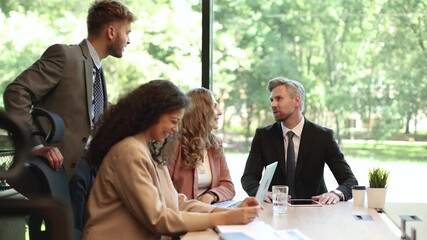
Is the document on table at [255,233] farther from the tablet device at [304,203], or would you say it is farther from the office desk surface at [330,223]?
the tablet device at [304,203]

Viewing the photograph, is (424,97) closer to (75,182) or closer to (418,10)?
(418,10)

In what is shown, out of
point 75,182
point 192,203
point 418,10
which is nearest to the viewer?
point 192,203

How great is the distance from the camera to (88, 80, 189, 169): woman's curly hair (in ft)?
8.13

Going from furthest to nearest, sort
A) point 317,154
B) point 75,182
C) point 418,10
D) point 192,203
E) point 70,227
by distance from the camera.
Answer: point 418,10 → point 317,154 → point 75,182 → point 192,203 → point 70,227

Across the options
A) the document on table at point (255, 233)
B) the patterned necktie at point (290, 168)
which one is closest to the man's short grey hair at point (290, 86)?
the patterned necktie at point (290, 168)

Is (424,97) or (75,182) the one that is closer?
(75,182)

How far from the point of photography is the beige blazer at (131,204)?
2.30m

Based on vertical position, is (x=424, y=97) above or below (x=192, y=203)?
above

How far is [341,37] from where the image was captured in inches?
169

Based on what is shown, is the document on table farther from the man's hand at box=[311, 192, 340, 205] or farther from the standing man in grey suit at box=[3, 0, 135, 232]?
the standing man in grey suit at box=[3, 0, 135, 232]

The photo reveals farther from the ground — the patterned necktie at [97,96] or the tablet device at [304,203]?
the patterned necktie at [97,96]

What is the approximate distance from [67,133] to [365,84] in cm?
212

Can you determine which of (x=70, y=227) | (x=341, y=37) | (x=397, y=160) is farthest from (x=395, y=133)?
(x=70, y=227)

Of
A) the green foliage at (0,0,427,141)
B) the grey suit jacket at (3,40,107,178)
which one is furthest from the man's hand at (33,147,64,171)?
the green foliage at (0,0,427,141)
